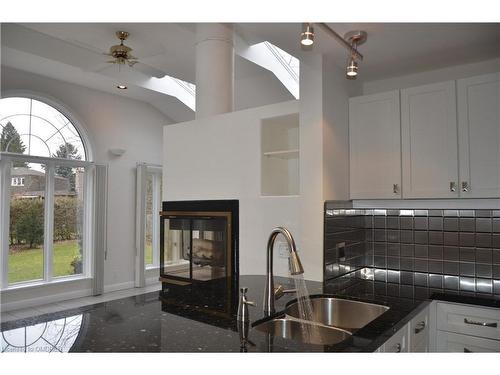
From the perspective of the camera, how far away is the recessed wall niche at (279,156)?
9.18 ft

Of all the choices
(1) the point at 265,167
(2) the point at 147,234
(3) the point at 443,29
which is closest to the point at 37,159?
(2) the point at 147,234

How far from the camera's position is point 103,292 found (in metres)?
5.68

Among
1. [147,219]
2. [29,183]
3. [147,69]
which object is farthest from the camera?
[147,219]

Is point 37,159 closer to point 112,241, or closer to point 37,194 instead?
point 37,194

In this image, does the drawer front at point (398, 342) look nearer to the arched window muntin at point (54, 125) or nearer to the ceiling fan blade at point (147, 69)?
the ceiling fan blade at point (147, 69)

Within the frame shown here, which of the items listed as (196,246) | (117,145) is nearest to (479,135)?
(196,246)

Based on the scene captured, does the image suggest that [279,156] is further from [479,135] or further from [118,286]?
[118,286]

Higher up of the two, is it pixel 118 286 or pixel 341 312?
pixel 341 312

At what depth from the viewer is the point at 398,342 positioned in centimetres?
161

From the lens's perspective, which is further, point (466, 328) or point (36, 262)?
point (36, 262)

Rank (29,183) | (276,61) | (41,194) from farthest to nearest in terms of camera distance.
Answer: (41,194)
(29,183)
(276,61)

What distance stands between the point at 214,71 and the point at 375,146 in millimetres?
1635

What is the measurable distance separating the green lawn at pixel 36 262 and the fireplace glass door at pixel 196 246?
2.79m

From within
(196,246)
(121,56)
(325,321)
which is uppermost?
(121,56)
